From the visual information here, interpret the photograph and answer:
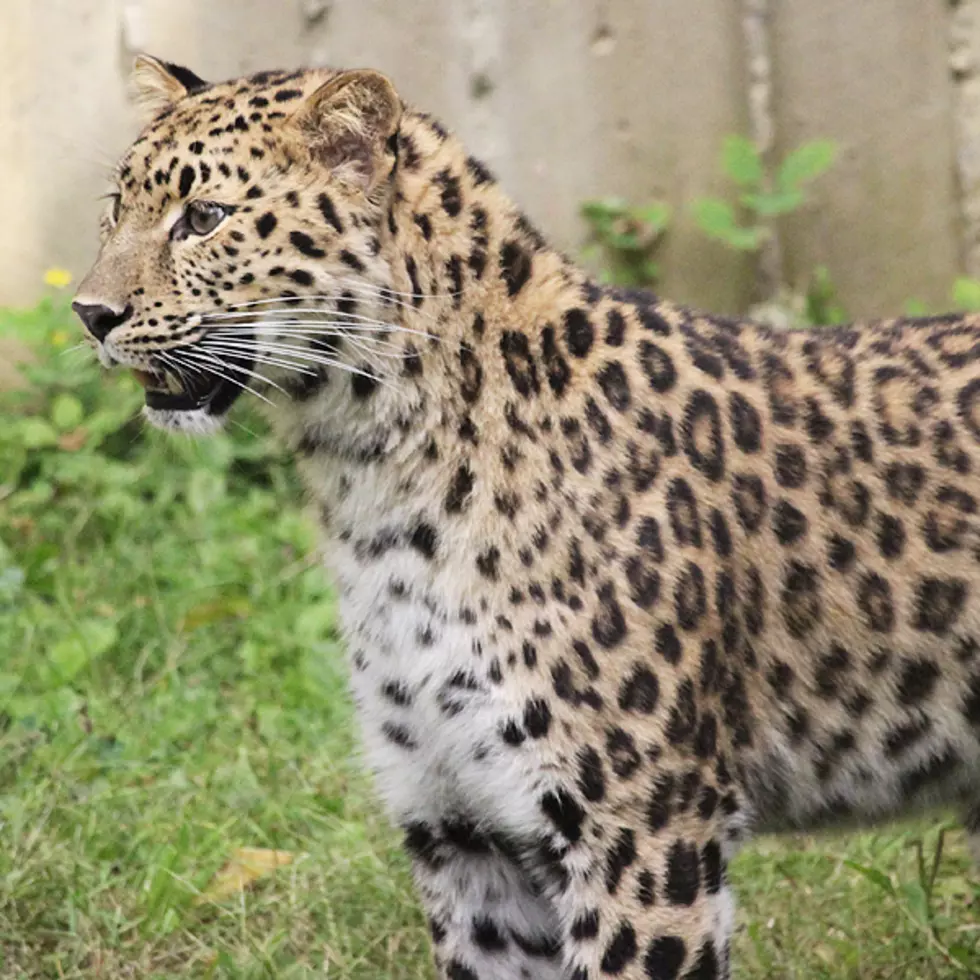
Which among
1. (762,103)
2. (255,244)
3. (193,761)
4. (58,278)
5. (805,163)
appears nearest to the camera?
(255,244)

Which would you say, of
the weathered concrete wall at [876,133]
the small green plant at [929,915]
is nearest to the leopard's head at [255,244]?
the small green plant at [929,915]

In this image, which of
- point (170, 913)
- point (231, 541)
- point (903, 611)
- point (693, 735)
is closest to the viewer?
point (693, 735)

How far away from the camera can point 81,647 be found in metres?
6.39

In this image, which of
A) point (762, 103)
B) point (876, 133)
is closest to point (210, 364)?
point (876, 133)

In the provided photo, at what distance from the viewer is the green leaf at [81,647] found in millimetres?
6328

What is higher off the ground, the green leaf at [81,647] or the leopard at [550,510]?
the leopard at [550,510]

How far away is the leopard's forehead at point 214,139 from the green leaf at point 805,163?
4313mm

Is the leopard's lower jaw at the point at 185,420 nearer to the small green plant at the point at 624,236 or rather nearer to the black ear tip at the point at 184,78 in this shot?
the black ear tip at the point at 184,78

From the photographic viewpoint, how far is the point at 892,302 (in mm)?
8547

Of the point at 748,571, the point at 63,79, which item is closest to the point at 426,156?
the point at 748,571

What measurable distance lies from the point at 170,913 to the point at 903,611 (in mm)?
2099

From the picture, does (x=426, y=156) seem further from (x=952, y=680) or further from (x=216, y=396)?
(x=952, y=680)

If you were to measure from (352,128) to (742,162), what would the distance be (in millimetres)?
4593

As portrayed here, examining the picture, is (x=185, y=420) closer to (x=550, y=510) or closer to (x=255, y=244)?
(x=255, y=244)
